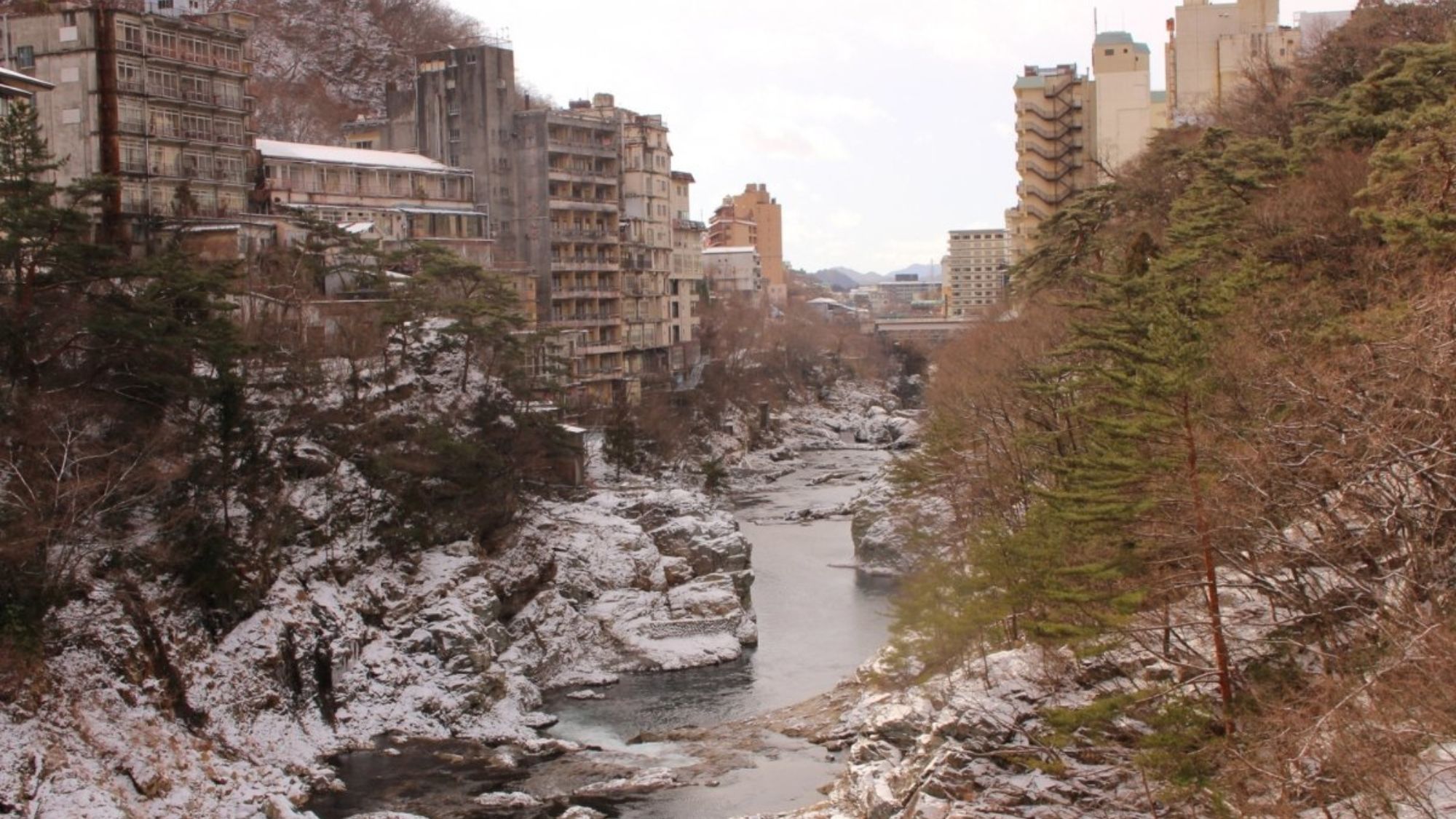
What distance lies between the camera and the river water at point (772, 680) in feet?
74.4

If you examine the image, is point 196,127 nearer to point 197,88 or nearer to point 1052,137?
point 197,88

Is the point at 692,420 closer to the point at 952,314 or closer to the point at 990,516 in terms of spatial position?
the point at 990,516

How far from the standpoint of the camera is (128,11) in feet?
120

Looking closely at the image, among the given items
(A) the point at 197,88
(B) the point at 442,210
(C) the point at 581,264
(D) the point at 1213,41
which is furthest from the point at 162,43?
(D) the point at 1213,41

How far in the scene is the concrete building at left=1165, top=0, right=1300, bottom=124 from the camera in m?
56.3

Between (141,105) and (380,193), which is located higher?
(141,105)

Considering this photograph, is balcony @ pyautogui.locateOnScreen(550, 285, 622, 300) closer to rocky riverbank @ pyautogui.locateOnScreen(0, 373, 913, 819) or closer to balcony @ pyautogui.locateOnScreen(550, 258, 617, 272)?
balcony @ pyautogui.locateOnScreen(550, 258, 617, 272)

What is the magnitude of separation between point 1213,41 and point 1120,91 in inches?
153

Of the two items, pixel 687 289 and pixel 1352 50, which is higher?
pixel 1352 50

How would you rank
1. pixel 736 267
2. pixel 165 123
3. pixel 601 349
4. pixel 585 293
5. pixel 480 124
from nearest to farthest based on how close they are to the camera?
1. pixel 165 123
2. pixel 480 124
3. pixel 585 293
4. pixel 601 349
5. pixel 736 267

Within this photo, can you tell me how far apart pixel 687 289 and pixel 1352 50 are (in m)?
31.0

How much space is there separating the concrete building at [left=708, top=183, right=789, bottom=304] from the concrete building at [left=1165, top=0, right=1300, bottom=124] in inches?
2373

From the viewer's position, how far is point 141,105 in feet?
121

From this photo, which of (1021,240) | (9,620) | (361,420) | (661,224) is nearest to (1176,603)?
(9,620)
